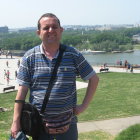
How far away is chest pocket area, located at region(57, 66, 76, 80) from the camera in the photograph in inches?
Result: 115

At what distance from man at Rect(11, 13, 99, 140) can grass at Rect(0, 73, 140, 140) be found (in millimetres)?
6616

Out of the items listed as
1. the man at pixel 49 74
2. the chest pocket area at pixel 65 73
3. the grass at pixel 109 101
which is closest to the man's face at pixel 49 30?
the man at pixel 49 74

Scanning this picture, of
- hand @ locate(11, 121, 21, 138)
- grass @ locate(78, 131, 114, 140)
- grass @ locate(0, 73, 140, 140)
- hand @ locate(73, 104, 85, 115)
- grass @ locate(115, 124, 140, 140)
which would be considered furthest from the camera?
grass @ locate(0, 73, 140, 140)

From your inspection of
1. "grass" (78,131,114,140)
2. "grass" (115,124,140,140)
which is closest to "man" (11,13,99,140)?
"grass" (115,124,140,140)

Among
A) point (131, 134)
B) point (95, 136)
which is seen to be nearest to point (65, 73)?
point (131, 134)

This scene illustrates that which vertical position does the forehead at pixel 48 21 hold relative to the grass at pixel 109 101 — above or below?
above

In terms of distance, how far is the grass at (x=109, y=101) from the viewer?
1320cm

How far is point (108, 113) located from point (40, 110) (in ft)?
36.2

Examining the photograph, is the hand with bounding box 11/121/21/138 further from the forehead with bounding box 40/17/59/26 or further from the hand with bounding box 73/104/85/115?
the forehead with bounding box 40/17/59/26

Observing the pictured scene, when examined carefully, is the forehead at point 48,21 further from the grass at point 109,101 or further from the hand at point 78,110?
the grass at point 109,101

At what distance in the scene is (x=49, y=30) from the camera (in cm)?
297

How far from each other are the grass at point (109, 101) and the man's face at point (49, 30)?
6734 mm

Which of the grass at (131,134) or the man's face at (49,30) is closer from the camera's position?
the man's face at (49,30)

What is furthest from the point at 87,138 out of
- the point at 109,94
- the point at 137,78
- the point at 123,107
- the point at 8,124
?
the point at 137,78
